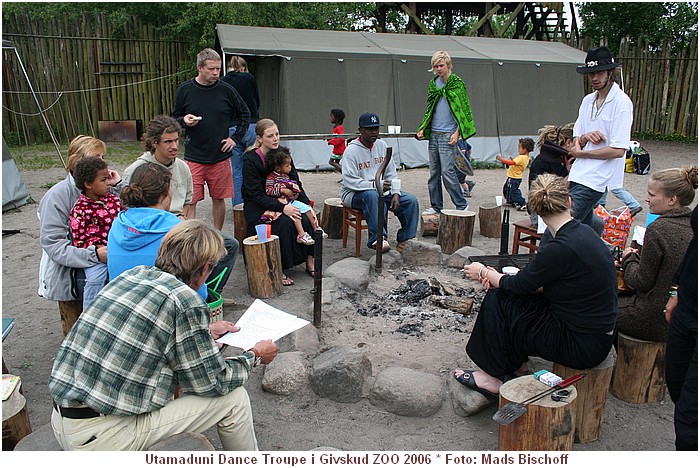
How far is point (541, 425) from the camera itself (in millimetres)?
2602

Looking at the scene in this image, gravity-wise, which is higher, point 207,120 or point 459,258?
point 207,120

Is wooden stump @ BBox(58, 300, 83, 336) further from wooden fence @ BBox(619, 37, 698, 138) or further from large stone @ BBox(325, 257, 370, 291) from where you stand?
wooden fence @ BBox(619, 37, 698, 138)

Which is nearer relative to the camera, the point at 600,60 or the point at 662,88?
the point at 600,60

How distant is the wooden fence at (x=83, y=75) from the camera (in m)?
12.2

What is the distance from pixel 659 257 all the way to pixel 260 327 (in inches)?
80.6

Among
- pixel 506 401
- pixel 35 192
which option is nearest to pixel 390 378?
pixel 506 401

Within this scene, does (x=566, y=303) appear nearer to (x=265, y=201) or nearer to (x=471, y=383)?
(x=471, y=383)

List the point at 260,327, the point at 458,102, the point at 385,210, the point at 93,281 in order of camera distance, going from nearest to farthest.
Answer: the point at 260,327, the point at 93,281, the point at 385,210, the point at 458,102

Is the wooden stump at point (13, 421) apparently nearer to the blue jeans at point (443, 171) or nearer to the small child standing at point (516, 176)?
the blue jeans at point (443, 171)

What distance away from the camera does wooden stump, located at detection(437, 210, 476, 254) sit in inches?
232

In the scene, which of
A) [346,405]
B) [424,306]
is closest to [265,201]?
[424,306]
